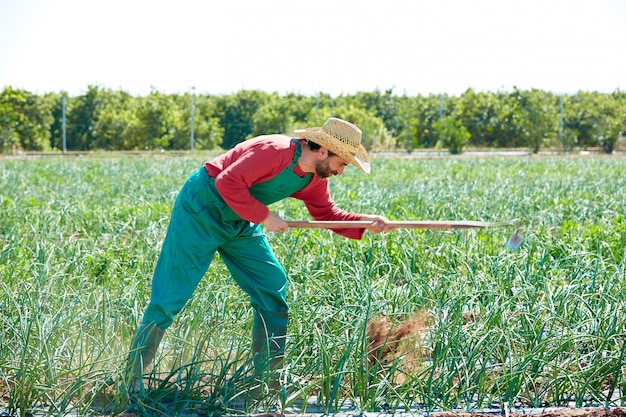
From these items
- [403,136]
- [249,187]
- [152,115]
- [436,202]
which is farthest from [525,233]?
[152,115]

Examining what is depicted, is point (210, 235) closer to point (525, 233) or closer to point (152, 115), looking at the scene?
point (525, 233)

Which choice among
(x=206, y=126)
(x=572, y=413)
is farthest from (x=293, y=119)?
(x=572, y=413)

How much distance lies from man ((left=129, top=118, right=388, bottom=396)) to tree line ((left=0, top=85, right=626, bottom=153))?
26913 mm

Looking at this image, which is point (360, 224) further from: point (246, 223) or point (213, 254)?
point (213, 254)

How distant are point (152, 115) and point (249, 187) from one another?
3002cm

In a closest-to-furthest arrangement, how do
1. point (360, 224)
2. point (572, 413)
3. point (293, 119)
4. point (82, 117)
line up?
1. point (572, 413)
2. point (360, 224)
3. point (293, 119)
4. point (82, 117)

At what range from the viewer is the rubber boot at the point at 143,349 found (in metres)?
3.38

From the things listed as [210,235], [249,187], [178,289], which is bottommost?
[178,289]

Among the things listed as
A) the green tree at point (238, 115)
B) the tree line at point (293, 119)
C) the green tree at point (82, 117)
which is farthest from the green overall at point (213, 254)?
the green tree at point (82, 117)

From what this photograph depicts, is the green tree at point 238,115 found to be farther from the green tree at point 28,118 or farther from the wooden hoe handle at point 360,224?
the wooden hoe handle at point 360,224

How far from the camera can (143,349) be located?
3455 mm

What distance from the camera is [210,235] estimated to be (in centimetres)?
357

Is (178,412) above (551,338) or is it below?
below

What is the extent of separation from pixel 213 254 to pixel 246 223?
0.70 ft
